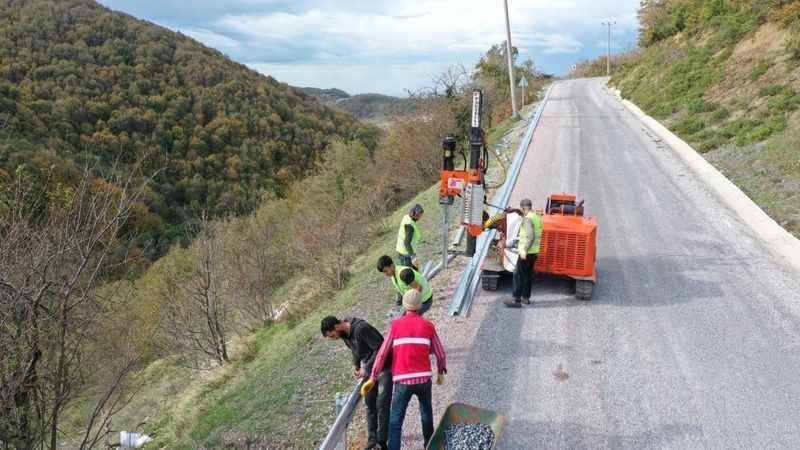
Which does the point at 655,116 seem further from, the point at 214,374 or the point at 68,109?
the point at 68,109

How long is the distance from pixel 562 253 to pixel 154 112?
54569 millimetres

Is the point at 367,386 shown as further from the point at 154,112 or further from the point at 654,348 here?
the point at 154,112

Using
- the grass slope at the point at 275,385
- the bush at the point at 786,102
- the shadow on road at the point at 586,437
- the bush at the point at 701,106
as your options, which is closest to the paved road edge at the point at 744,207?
the bush at the point at 701,106

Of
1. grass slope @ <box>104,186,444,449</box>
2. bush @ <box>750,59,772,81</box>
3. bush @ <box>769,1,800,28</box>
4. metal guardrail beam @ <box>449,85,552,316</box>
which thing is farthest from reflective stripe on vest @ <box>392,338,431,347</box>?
bush @ <box>769,1,800,28</box>

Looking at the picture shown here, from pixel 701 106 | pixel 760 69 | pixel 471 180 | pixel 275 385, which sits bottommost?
pixel 275 385

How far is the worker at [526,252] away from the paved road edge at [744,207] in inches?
200

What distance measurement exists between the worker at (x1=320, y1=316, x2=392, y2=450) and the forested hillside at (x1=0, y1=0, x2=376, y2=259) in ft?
89.8

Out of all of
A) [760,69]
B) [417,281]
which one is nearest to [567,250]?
[417,281]

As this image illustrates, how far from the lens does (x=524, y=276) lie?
8789mm

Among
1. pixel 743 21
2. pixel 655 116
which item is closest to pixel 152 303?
pixel 655 116

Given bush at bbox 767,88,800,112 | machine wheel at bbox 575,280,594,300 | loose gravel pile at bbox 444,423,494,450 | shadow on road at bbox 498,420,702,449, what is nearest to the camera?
loose gravel pile at bbox 444,423,494,450

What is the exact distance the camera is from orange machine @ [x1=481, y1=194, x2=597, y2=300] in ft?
29.3

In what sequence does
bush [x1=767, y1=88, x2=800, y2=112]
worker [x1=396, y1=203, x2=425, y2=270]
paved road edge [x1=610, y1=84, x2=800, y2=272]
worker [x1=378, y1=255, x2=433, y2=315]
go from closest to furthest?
1. worker [x1=378, y1=255, x2=433, y2=315]
2. worker [x1=396, y1=203, x2=425, y2=270]
3. paved road edge [x1=610, y1=84, x2=800, y2=272]
4. bush [x1=767, y1=88, x2=800, y2=112]

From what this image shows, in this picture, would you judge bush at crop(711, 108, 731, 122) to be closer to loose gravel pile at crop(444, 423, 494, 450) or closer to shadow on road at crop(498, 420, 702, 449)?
shadow on road at crop(498, 420, 702, 449)
